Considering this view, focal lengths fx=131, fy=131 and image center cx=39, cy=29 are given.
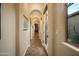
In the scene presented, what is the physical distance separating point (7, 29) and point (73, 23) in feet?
3.32

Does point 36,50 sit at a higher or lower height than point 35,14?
lower

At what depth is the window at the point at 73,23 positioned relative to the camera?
1817 mm

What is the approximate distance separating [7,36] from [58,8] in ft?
2.97

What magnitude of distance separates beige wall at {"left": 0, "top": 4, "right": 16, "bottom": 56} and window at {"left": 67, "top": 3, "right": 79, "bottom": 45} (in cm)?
86

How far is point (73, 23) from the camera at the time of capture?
74.2 inches

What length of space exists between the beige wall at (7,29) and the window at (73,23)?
0.86 metres


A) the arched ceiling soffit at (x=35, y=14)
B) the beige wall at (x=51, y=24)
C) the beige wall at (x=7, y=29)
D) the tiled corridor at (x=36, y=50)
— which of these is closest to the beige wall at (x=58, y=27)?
the beige wall at (x=51, y=24)

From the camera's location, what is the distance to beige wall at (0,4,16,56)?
2018 mm

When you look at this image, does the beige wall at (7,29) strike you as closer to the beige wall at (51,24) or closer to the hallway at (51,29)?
the hallway at (51,29)

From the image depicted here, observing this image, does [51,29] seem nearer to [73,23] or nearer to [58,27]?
[58,27]

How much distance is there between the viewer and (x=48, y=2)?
74.0 inches

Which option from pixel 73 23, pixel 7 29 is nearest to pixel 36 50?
pixel 7 29

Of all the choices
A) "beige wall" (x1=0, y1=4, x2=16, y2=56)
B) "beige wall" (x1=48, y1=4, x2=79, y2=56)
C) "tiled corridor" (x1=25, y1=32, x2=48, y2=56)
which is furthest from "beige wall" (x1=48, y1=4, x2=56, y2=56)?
"beige wall" (x1=0, y1=4, x2=16, y2=56)

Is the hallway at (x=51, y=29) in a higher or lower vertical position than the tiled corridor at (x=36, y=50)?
higher
